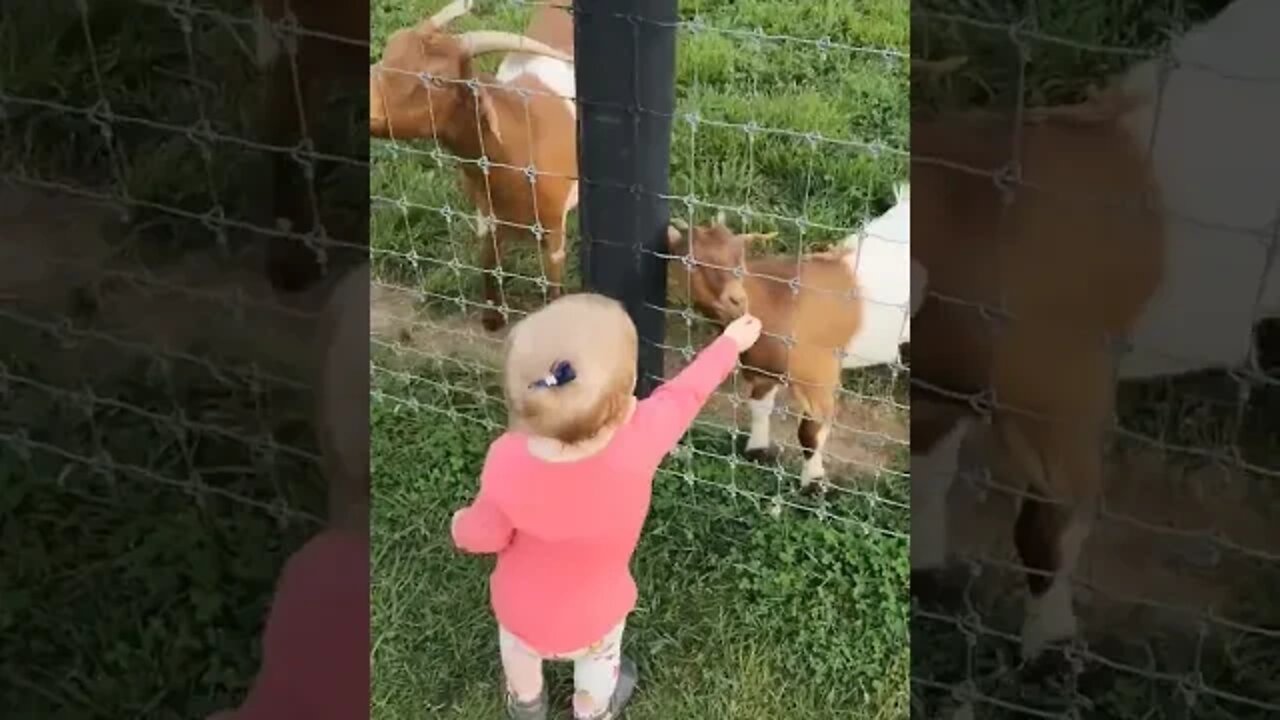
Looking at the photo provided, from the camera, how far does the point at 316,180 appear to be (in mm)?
991

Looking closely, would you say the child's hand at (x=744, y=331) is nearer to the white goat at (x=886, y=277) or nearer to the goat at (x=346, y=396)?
the white goat at (x=886, y=277)

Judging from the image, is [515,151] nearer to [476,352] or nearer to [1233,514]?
[476,352]

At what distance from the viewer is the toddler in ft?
2.71

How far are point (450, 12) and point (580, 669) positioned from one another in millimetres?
356

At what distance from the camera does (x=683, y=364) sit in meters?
0.90

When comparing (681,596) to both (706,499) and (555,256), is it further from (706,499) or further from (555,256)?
(555,256)

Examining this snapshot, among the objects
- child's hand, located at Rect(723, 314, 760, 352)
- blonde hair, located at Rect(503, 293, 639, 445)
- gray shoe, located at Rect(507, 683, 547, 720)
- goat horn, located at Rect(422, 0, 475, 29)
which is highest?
goat horn, located at Rect(422, 0, 475, 29)

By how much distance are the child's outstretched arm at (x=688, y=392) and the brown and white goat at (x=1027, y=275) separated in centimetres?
9

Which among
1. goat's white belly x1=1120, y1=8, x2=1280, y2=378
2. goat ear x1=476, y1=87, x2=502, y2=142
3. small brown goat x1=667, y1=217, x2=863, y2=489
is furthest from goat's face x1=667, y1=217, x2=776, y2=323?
goat's white belly x1=1120, y1=8, x2=1280, y2=378

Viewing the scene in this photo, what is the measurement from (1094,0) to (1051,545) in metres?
0.31

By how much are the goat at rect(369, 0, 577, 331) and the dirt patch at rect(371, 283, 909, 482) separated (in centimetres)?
3

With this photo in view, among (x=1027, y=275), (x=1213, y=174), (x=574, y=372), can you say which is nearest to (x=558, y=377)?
(x=574, y=372)

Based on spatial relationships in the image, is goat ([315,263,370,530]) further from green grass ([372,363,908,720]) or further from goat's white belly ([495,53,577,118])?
goat's white belly ([495,53,577,118])

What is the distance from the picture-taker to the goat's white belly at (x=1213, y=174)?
922 millimetres
